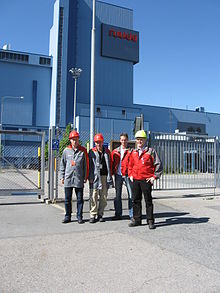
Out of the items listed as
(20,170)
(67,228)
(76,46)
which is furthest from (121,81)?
(67,228)

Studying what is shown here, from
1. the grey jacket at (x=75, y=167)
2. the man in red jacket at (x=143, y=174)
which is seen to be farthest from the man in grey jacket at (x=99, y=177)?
the man in red jacket at (x=143, y=174)

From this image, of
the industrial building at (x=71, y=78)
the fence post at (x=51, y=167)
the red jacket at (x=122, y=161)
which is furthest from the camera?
the industrial building at (x=71, y=78)

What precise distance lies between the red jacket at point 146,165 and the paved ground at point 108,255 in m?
1.08

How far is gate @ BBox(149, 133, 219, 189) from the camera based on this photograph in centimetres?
1145

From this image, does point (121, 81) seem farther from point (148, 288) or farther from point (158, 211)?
point (148, 288)

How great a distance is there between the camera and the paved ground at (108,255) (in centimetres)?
348

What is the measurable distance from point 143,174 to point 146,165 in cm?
19

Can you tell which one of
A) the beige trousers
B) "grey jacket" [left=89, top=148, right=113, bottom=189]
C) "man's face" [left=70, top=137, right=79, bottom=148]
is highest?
"man's face" [left=70, top=137, right=79, bottom=148]

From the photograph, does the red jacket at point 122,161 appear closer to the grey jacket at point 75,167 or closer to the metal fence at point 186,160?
the grey jacket at point 75,167

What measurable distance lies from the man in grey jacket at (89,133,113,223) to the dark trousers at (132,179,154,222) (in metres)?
0.69

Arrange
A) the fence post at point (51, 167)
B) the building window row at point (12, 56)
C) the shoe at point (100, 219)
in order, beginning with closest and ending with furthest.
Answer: the shoe at point (100, 219)
the fence post at point (51, 167)
the building window row at point (12, 56)

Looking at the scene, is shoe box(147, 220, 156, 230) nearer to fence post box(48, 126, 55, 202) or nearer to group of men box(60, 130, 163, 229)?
group of men box(60, 130, 163, 229)

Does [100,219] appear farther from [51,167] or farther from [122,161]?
[51,167]

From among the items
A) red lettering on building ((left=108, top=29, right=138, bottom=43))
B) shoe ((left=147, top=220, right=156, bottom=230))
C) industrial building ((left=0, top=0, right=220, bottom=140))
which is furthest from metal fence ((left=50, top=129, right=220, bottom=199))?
red lettering on building ((left=108, top=29, right=138, bottom=43))
